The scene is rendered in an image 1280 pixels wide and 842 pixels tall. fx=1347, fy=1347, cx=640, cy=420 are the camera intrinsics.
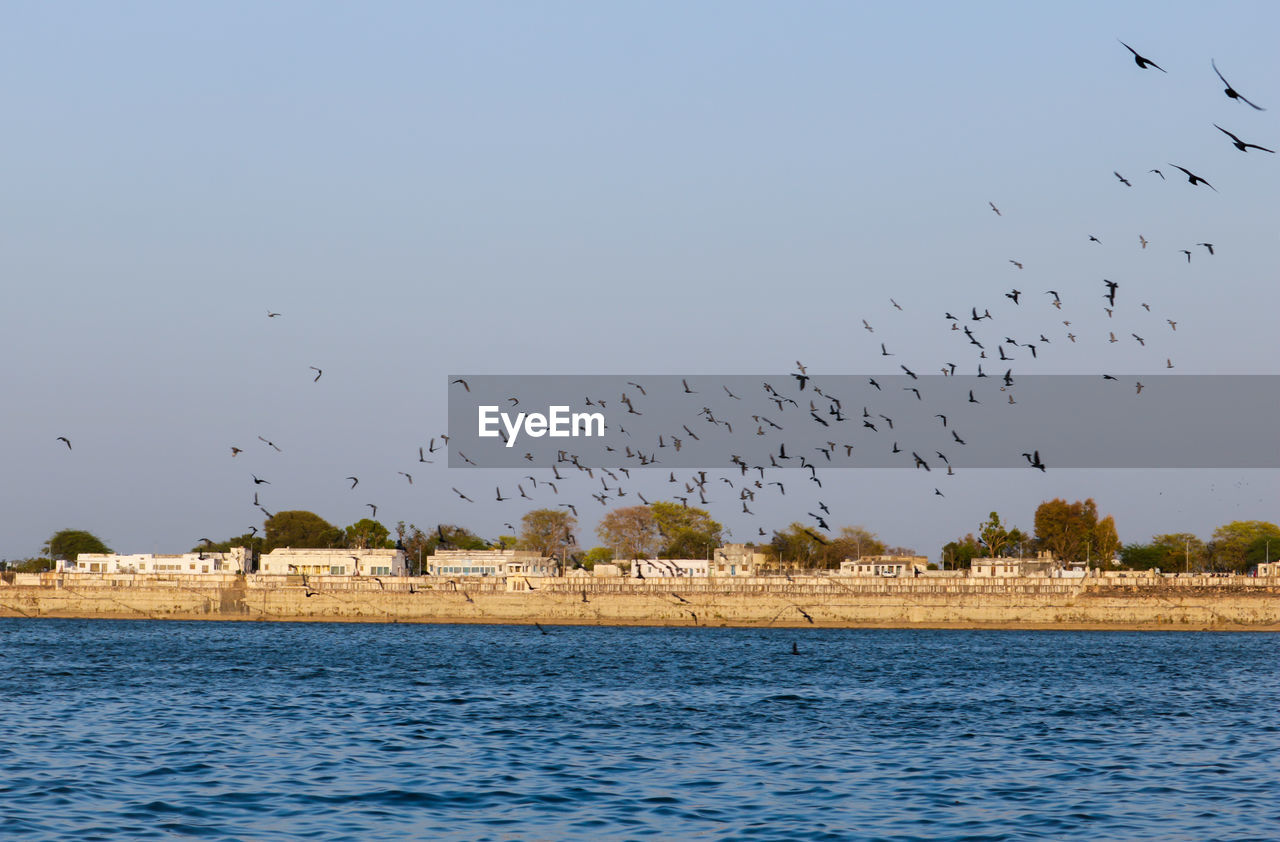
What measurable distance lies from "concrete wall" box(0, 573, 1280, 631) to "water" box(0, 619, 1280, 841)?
39.7 m

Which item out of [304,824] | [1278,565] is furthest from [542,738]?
[1278,565]

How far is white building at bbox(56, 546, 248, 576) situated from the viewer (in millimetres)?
132750

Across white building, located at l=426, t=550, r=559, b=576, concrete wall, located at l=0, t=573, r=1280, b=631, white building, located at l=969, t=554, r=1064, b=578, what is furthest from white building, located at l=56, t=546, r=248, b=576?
white building, located at l=969, t=554, r=1064, b=578

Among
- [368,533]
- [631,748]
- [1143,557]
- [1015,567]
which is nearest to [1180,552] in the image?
[1143,557]

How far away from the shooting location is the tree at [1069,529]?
17388cm

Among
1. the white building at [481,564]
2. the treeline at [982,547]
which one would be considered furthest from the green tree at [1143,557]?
the white building at [481,564]

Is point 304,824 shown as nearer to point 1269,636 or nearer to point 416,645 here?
point 416,645

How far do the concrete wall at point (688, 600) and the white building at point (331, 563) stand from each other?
30.8 ft

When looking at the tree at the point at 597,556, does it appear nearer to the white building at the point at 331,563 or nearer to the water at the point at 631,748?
the white building at the point at 331,563

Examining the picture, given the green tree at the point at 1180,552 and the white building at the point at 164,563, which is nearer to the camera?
the white building at the point at 164,563

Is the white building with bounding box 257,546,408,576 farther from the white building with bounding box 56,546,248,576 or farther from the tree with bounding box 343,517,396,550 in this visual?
the tree with bounding box 343,517,396,550

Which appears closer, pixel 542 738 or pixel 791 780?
pixel 791 780

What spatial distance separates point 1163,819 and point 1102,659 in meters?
52.6

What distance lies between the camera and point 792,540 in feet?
653
